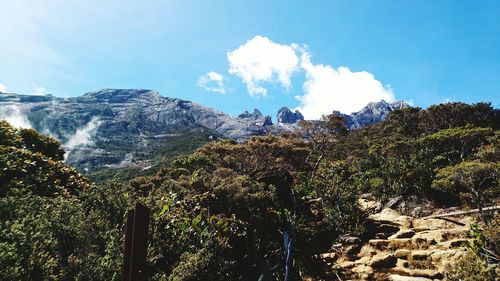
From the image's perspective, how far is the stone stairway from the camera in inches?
548

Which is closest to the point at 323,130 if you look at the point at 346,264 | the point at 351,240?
the point at 351,240

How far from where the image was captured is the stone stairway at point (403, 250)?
1392 centimetres

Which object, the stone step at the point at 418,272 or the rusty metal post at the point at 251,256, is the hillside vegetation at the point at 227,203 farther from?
the stone step at the point at 418,272

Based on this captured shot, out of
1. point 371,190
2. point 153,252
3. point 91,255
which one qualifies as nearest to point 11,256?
point 91,255

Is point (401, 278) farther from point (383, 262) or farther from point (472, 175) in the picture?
point (472, 175)

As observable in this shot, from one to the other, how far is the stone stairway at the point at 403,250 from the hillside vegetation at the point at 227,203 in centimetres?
100

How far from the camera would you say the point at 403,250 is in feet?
51.6

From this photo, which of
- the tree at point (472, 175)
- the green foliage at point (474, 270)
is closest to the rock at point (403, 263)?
the green foliage at point (474, 270)

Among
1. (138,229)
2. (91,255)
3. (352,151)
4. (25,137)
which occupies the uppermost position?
(352,151)

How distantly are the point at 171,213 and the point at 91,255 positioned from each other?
3048mm

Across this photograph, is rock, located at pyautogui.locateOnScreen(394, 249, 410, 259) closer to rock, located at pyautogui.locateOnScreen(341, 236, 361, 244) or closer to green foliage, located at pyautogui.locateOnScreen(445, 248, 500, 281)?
rock, located at pyautogui.locateOnScreen(341, 236, 361, 244)

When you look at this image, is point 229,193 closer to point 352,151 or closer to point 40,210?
point 40,210

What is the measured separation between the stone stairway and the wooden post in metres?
12.2

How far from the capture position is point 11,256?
6902 millimetres
